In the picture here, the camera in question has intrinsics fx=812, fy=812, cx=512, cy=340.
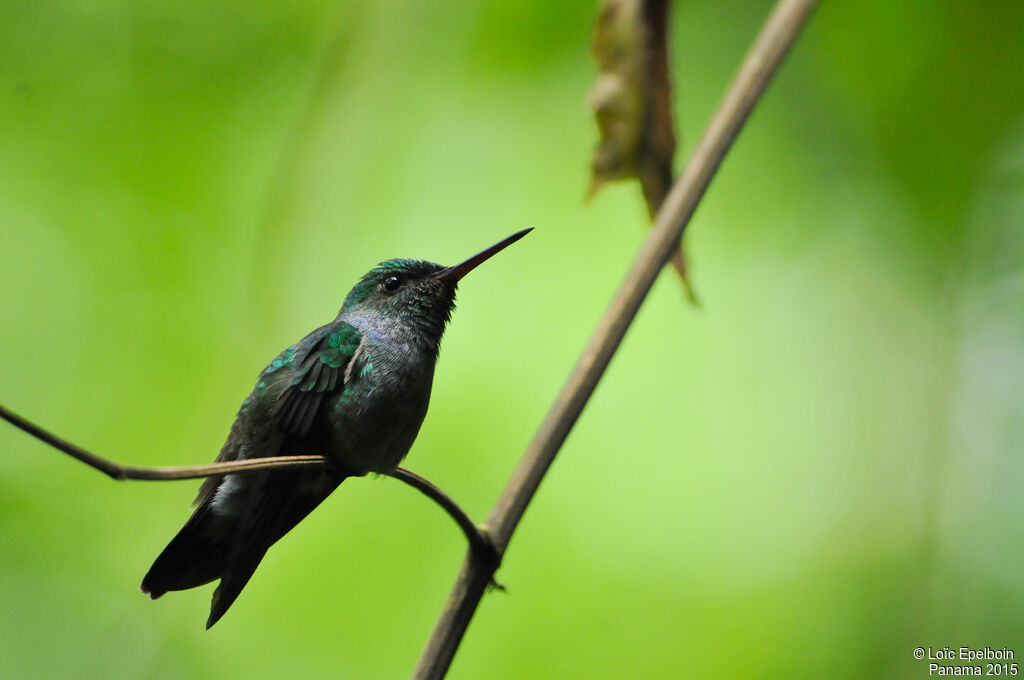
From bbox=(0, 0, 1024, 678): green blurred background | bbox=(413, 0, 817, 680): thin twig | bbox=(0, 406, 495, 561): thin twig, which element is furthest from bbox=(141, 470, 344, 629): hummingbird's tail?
bbox=(0, 0, 1024, 678): green blurred background

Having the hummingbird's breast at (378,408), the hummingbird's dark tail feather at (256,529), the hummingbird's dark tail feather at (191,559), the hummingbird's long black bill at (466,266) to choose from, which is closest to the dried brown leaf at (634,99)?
the hummingbird's long black bill at (466,266)

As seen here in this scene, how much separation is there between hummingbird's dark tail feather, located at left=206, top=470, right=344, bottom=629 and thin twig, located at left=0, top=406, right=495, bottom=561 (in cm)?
24

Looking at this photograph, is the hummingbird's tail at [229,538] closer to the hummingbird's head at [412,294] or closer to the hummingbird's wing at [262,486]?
the hummingbird's wing at [262,486]

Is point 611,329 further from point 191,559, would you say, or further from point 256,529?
point 191,559

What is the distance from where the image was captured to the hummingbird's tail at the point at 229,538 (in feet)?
5.67

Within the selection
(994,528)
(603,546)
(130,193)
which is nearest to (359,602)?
(603,546)

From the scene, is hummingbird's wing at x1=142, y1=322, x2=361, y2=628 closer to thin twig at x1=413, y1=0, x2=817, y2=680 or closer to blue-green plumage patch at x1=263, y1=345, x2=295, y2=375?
blue-green plumage patch at x1=263, y1=345, x2=295, y2=375

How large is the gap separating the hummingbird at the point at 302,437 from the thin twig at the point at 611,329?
1.21 ft

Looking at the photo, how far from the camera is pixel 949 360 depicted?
3.66 metres

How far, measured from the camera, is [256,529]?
5.76 feet

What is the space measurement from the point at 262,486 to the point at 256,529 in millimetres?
93

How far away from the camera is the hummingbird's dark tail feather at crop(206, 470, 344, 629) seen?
5.59 ft

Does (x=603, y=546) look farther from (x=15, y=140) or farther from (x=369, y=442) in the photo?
(x=15, y=140)

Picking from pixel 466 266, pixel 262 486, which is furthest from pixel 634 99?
pixel 262 486
